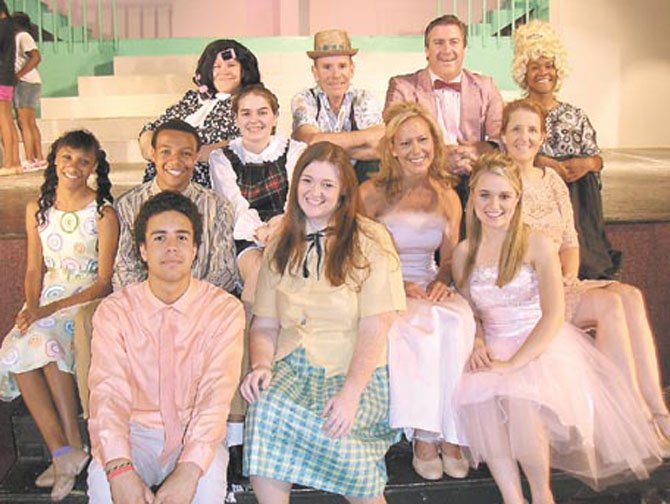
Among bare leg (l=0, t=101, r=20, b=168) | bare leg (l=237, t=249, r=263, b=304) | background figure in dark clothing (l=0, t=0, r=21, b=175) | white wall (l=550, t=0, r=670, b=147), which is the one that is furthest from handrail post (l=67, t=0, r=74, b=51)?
bare leg (l=237, t=249, r=263, b=304)

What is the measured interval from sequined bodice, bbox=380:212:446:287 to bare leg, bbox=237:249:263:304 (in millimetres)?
454

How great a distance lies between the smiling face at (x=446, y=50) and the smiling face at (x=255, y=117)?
2.73 feet

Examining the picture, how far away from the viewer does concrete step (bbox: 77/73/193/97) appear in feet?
27.7

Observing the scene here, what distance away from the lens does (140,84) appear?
845 centimetres

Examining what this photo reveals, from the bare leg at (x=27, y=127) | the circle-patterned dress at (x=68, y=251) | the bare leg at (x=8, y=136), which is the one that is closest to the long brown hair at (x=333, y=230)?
the circle-patterned dress at (x=68, y=251)

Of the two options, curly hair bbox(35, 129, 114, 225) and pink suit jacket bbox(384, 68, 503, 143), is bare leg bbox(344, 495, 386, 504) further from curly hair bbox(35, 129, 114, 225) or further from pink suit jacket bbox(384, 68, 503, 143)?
pink suit jacket bbox(384, 68, 503, 143)

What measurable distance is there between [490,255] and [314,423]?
32.5 inches

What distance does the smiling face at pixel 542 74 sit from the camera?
372cm

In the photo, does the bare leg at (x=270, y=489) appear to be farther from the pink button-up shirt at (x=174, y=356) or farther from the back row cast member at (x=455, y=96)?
the back row cast member at (x=455, y=96)

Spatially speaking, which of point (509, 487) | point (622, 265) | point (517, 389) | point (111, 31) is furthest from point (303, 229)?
point (111, 31)

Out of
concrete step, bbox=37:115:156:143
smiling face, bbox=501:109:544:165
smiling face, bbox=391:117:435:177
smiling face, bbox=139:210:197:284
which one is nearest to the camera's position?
smiling face, bbox=139:210:197:284

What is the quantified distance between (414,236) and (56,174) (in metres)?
1.29

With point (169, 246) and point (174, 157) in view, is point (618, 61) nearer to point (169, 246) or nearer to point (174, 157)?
point (174, 157)

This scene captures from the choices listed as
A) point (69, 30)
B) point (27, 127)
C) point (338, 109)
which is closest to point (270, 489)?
point (338, 109)
